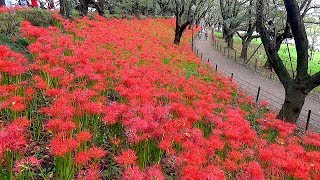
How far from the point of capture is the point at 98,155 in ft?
14.4

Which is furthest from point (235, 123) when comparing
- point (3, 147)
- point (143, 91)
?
point (3, 147)

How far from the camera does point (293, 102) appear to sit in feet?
34.9

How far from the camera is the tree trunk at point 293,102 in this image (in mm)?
10531

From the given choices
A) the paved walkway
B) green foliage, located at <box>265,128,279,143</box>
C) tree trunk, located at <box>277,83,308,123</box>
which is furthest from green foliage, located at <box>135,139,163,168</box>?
the paved walkway

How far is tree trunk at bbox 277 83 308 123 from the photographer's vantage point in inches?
415

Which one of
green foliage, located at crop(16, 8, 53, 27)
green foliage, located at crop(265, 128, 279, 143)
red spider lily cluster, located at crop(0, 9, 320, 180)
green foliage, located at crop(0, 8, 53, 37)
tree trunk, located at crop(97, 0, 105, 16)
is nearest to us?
red spider lily cluster, located at crop(0, 9, 320, 180)

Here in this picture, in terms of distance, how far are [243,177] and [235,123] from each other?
6.23 ft

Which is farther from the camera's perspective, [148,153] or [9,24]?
[9,24]

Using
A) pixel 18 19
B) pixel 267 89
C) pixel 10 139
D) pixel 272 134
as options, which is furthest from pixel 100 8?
pixel 10 139

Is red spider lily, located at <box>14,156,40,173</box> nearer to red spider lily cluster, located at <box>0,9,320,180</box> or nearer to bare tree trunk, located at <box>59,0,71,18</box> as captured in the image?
red spider lily cluster, located at <box>0,9,320,180</box>

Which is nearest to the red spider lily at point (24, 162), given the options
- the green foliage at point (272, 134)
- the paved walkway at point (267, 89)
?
the green foliage at point (272, 134)

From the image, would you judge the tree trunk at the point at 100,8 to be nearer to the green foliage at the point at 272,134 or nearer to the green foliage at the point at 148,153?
the green foliage at the point at 272,134

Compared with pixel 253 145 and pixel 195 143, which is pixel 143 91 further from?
pixel 253 145

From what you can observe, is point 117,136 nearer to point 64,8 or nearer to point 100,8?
point 64,8
